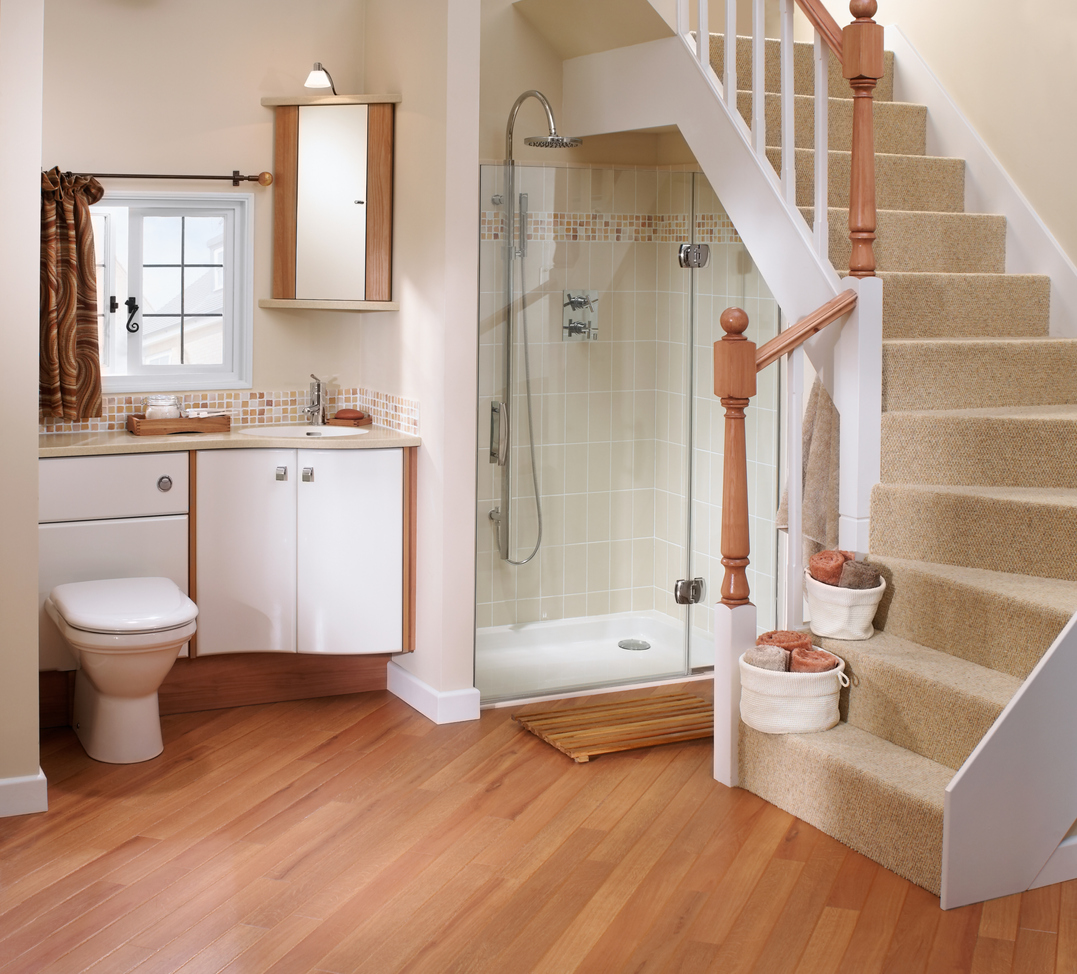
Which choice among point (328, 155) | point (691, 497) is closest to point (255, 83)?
point (328, 155)

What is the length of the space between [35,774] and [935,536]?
2.53 meters

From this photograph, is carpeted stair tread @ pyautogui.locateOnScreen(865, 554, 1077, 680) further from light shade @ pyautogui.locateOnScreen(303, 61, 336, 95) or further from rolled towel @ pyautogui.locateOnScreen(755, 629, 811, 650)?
light shade @ pyautogui.locateOnScreen(303, 61, 336, 95)

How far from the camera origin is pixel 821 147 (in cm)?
361

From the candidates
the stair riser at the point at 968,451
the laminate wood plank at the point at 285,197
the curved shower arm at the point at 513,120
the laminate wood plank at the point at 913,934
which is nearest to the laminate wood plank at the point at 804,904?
the laminate wood plank at the point at 913,934

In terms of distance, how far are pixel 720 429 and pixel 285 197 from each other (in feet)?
5.77

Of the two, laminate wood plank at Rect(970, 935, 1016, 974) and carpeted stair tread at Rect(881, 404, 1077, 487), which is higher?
carpeted stair tread at Rect(881, 404, 1077, 487)

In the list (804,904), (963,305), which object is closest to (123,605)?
(804,904)

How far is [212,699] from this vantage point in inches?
160

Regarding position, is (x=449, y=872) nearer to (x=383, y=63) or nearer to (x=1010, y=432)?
(x=1010, y=432)

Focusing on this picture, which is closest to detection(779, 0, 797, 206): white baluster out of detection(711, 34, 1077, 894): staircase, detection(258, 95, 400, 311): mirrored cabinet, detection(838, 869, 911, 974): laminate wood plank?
detection(711, 34, 1077, 894): staircase

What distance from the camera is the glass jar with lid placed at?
13.5 feet

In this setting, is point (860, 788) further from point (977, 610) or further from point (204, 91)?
point (204, 91)

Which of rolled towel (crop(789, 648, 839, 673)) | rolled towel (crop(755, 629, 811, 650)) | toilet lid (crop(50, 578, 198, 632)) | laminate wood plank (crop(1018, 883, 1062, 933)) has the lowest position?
laminate wood plank (crop(1018, 883, 1062, 933))

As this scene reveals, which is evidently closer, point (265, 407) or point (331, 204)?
point (331, 204)
